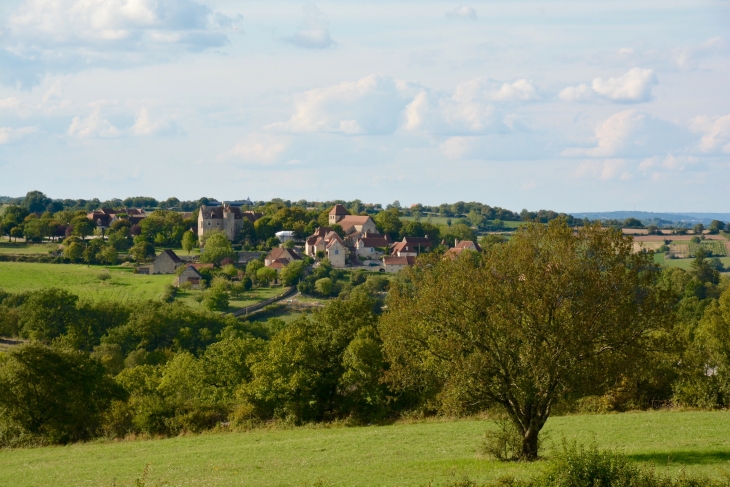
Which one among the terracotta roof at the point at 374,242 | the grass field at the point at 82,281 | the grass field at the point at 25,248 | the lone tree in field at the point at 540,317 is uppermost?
the lone tree in field at the point at 540,317

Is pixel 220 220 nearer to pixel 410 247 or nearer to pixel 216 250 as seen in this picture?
pixel 216 250

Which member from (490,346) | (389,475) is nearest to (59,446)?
(389,475)

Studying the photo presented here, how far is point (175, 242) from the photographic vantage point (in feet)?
449

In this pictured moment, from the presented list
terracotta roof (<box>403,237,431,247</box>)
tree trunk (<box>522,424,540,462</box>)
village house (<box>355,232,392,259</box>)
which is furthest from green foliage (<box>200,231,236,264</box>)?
tree trunk (<box>522,424,540,462</box>)

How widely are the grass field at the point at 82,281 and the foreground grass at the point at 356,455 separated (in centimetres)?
5951

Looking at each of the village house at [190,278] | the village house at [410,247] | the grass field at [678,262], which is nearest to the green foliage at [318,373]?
the village house at [190,278]

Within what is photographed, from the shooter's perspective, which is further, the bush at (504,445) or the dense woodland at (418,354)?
the bush at (504,445)

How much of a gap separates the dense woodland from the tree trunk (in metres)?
0.04

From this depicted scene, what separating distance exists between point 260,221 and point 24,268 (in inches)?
1879

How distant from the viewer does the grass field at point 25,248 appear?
385 ft

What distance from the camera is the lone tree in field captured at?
19172mm

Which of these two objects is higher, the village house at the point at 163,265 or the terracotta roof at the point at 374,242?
the terracotta roof at the point at 374,242

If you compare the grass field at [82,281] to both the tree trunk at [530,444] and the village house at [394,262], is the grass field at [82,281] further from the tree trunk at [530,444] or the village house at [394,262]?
the tree trunk at [530,444]

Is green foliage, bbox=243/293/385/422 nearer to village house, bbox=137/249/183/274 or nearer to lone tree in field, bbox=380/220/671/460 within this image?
lone tree in field, bbox=380/220/671/460
